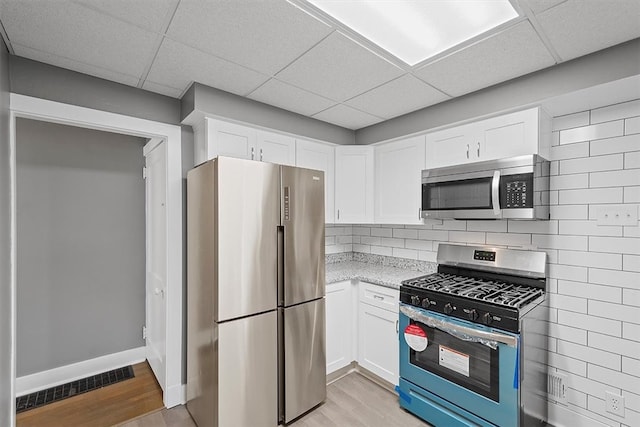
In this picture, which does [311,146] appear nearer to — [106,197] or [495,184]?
[495,184]

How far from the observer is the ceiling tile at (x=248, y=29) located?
1.36 metres

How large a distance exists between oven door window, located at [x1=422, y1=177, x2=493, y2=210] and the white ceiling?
0.70 metres

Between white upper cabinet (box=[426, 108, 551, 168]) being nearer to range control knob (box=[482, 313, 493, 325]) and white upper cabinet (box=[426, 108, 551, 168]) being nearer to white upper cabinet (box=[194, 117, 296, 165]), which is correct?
range control knob (box=[482, 313, 493, 325])

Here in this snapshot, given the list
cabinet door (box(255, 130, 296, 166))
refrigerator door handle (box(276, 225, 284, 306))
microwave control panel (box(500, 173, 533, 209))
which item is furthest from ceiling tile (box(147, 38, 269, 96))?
microwave control panel (box(500, 173, 533, 209))

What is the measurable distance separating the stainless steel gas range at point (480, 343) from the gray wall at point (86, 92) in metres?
2.34

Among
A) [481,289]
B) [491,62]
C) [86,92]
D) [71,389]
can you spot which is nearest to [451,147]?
[491,62]

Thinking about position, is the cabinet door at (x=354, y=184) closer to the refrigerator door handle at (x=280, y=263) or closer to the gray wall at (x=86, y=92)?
the refrigerator door handle at (x=280, y=263)

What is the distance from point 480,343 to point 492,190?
1.04m

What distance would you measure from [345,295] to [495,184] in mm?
1542

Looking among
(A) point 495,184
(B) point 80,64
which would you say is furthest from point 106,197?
(A) point 495,184

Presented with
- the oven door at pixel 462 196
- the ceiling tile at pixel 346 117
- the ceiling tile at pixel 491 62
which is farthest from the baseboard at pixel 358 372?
the ceiling tile at pixel 491 62

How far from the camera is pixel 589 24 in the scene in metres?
1.48

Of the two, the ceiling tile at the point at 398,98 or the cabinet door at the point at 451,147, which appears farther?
the cabinet door at the point at 451,147

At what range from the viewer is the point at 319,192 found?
2373mm
